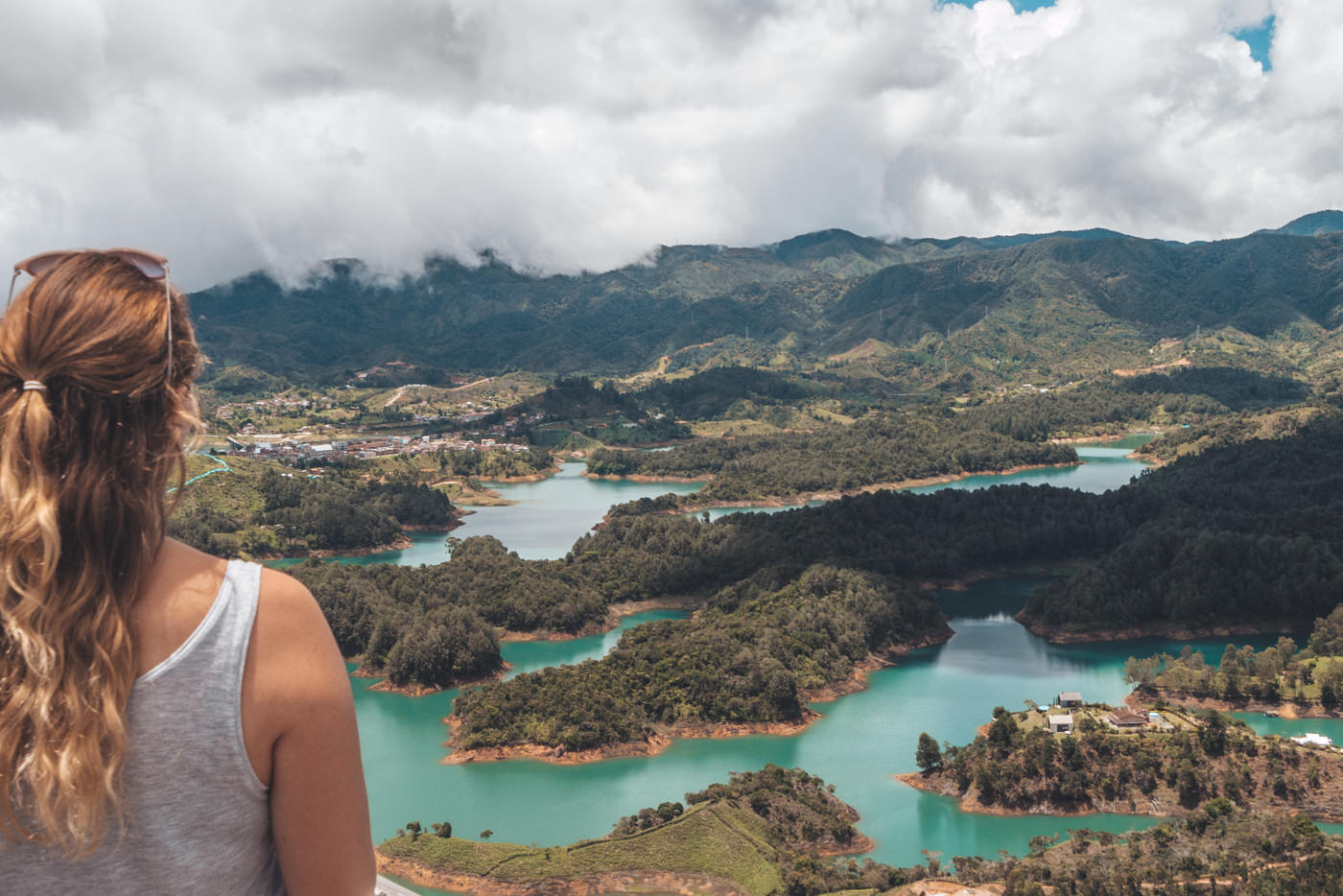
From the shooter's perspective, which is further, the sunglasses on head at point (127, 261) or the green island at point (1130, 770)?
the green island at point (1130, 770)

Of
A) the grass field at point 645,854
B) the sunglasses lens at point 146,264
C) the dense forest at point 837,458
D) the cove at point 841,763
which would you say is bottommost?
the cove at point 841,763

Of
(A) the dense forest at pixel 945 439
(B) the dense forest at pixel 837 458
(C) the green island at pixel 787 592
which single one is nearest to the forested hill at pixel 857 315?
(A) the dense forest at pixel 945 439

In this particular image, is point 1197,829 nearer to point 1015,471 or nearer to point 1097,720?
point 1097,720

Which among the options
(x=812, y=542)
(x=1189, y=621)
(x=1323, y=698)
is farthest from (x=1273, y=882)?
(x=812, y=542)

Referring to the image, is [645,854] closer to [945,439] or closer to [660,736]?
[660,736]

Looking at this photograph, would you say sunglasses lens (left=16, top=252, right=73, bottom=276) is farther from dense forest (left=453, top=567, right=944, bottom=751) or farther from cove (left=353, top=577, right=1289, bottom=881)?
dense forest (left=453, top=567, right=944, bottom=751)

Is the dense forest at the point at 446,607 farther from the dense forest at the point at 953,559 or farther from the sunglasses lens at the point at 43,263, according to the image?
the sunglasses lens at the point at 43,263

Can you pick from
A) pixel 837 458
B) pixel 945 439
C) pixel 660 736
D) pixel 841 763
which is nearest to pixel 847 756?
pixel 841 763

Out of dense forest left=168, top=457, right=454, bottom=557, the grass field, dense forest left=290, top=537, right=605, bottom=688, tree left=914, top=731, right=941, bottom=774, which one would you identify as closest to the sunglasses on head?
the grass field
